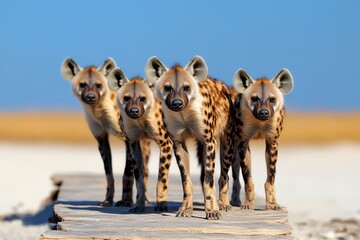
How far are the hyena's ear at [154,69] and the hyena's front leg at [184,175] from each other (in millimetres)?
A: 784

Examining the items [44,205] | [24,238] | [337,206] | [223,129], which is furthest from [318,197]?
[223,129]

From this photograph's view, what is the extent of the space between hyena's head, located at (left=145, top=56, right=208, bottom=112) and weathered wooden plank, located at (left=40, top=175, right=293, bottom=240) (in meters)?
1.29

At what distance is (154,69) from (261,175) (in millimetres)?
14358

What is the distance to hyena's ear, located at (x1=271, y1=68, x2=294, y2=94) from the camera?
448 inches

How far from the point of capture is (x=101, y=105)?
12305 mm

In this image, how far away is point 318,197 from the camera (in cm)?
2084

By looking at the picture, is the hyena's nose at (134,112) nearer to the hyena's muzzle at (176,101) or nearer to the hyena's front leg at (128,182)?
the hyena's muzzle at (176,101)

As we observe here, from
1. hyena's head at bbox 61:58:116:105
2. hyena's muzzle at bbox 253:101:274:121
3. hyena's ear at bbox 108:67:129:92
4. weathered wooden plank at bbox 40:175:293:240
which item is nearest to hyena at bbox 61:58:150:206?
hyena's head at bbox 61:58:116:105

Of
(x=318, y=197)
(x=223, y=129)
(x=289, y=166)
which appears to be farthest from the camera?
(x=289, y=166)

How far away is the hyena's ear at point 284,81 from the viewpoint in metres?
11.4

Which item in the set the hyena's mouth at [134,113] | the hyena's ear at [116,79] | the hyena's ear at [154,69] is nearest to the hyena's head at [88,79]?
the hyena's ear at [116,79]

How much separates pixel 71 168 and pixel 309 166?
712 cm

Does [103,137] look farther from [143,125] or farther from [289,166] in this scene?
[289,166]

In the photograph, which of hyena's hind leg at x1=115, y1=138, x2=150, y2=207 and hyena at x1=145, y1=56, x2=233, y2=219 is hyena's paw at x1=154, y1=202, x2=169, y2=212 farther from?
hyena's hind leg at x1=115, y1=138, x2=150, y2=207
